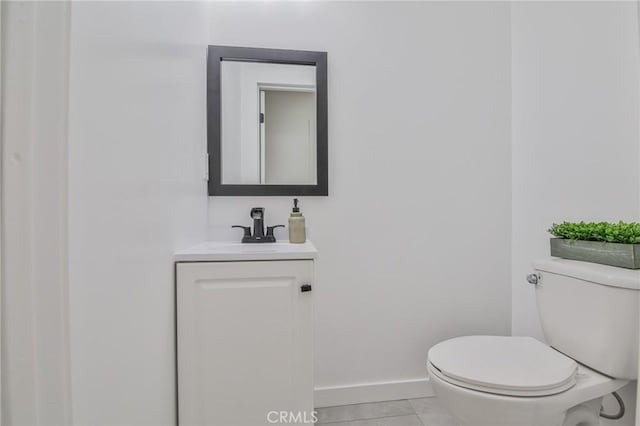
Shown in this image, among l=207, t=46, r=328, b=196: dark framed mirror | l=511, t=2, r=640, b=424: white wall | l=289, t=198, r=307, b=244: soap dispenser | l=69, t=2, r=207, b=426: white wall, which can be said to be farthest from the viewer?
l=207, t=46, r=328, b=196: dark framed mirror

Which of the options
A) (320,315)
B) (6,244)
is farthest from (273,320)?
(6,244)

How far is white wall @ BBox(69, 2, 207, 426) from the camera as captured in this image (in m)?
0.48

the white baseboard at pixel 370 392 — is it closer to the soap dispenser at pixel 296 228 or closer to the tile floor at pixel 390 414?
the tile floor at pixel 390 414

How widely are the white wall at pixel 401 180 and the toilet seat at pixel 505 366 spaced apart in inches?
15.4

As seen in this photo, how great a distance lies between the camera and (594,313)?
0.98 metres

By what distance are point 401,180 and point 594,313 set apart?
34.1 inches

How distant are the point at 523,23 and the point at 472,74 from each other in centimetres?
34

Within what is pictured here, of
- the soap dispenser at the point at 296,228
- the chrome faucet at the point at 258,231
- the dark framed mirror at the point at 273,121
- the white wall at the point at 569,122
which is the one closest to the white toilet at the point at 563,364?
the white wall at the point at 569,122

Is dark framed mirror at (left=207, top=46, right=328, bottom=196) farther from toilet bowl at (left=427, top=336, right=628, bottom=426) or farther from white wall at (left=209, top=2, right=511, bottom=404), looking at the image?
toilet bowl at (left=427, top=336, right=628, bottom=426)

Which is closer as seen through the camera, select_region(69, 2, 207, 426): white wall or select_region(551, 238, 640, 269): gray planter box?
select_region(69, 2, 207, 426): white wall

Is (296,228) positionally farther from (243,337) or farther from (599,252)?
(599,252)

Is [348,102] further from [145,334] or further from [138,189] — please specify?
[145,334]

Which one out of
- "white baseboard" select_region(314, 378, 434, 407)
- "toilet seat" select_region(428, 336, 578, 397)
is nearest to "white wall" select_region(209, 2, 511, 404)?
"white baseboard" select_region(314, 378, 434, 407)

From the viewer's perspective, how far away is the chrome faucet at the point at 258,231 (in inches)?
53.7
